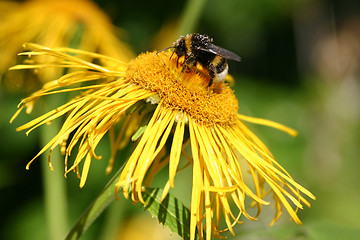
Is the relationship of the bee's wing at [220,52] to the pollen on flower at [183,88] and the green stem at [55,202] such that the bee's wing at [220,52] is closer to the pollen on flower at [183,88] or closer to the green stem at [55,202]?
the pollen on flower at [183,88]

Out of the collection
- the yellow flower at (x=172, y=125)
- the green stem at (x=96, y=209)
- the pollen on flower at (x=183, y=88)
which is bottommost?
the green stem at (x=96, y=209)

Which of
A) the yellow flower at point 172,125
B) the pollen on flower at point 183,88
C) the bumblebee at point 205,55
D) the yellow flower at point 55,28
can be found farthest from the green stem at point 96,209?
the yellow flower at point 55,28

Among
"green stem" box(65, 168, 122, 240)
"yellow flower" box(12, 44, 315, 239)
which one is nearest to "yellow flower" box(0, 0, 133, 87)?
"yellow flower" box(12, 44, 315, 239)

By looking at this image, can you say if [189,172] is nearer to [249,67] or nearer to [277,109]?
[277,109]

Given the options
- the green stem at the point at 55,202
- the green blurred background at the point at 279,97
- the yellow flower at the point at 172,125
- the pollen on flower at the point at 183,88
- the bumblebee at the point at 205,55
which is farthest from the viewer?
the green blurred background at the point at 279,97

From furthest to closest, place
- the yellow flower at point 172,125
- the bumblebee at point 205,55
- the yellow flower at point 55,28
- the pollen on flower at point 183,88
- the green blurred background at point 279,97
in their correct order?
the green blurred background at point 279,97 < the yellow flower at point 55,28 < the bumblebee at point 205,55 < the pollen on flower at point 183,88 < the yellow flower at point 172,125

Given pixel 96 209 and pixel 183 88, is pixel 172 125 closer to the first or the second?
pixel 183 88

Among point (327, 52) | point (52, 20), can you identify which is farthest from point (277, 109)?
point (52, 20)
